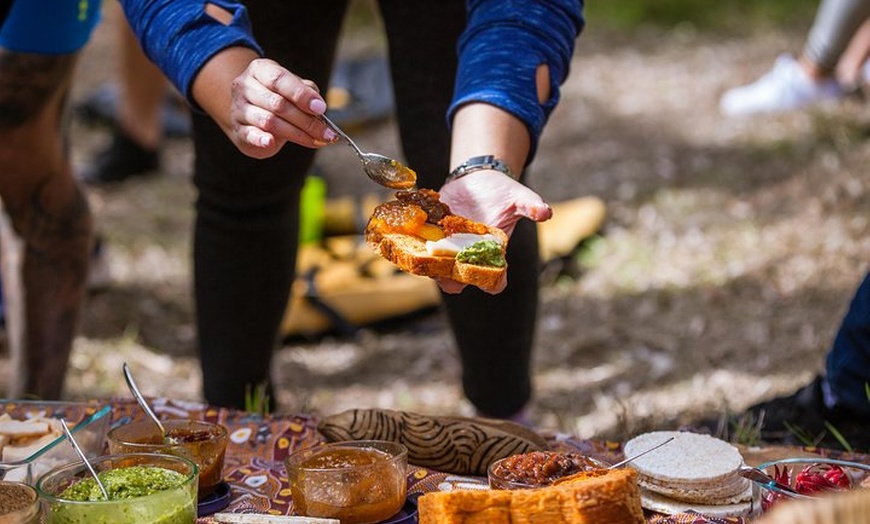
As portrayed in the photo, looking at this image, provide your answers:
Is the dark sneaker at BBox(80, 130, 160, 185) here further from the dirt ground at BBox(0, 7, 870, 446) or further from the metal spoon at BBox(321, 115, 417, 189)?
the metal spoon at BBox(321, 115, 417, 189)

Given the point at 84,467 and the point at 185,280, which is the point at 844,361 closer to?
the point at 84,467

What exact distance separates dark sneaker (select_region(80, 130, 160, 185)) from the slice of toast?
3906 millimetres

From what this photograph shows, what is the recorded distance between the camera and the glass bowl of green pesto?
60.6 inches

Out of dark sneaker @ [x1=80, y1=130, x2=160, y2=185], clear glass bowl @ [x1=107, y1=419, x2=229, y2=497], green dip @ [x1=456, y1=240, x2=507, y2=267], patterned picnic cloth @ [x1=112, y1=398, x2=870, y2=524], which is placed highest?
green dip @ [x1=456, y1=240, x2=507, y2=267]

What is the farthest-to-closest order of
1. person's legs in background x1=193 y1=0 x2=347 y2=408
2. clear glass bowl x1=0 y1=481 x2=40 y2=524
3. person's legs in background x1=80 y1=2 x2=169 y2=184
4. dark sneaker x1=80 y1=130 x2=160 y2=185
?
dark sneaker x1=80 y1=130 x2=160 y2=185, person's legs in background x1=80 y1=2 x2=169 y2=184, person's legs in background x1=193 y1=0 x2=347 y2=408, clear glass bowl x1=0 y1=481 x2=40 y2=524

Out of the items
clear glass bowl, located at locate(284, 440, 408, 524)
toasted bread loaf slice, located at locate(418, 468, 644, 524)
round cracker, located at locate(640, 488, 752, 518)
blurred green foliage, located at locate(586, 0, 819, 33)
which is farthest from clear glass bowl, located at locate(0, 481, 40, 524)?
blurred green foliage, located at locate(586, 0, 819, 33)

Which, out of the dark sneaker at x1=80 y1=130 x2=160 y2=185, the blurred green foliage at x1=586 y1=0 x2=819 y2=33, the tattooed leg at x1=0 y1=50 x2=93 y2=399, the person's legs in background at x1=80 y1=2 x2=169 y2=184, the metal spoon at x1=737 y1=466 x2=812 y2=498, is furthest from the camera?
the blurred green foliage at x1=586 y1=0 x2=819 y2=33

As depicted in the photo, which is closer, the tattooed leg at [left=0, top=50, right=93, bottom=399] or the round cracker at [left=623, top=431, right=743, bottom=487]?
the round cracker at [left=623, top=431, right=743, bottom=487]

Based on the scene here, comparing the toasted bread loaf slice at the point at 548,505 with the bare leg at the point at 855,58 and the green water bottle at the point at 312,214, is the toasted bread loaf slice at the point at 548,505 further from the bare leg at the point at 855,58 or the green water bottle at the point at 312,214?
the bare leg at the point at 855,58

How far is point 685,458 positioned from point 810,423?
0.67 m

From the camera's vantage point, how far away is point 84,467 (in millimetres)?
1672

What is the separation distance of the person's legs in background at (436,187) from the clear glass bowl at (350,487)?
2.85 feet

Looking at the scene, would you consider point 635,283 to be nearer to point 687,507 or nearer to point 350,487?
point 687,507

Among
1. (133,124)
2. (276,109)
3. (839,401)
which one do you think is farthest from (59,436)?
(133,124)
